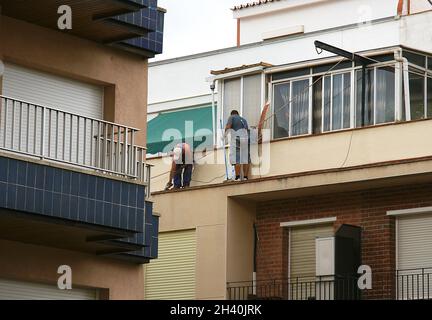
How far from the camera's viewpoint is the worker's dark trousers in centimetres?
3741

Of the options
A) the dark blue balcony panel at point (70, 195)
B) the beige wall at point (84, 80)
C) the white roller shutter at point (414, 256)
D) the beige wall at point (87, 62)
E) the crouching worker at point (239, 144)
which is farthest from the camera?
the crouching worker at point (239, 144)

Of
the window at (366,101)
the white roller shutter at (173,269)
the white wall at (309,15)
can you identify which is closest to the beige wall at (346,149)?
the window at (366,101)

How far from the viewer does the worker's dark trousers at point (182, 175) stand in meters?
37.4

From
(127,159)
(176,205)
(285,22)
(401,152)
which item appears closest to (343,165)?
(401,152)

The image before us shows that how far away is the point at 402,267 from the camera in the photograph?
111 ft

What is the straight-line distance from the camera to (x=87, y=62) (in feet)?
88.0

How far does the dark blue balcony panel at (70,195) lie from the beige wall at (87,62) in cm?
215

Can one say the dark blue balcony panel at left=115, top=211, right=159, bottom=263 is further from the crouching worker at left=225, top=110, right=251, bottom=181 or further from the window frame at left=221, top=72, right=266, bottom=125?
the window frame at left=221, top=72, right=266, bottom=125

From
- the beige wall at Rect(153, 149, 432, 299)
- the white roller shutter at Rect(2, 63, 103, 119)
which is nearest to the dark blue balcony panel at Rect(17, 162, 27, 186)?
the white roller shutter at Rect(2, 63, 103, 119)

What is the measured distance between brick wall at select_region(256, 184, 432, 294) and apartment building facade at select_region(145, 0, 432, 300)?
0.02 m

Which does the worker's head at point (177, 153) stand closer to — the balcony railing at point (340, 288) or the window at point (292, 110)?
the window at point (292, 110)

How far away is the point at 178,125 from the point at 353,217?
10021 mm

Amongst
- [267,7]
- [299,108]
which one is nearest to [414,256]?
[299,108]

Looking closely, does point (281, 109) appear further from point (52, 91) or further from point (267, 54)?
point (52, 91)
